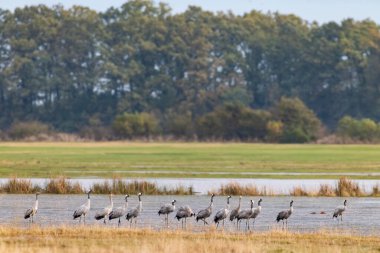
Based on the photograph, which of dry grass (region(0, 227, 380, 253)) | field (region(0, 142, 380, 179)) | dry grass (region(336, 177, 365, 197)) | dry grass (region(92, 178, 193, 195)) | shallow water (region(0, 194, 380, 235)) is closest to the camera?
dry grass (region(0, 227, 380, 253))

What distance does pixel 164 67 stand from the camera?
130m

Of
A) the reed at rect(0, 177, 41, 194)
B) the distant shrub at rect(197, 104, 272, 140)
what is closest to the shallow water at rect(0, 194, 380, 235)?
the reed at rect(0, 177, 41, 194)

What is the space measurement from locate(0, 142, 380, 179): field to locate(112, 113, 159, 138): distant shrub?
2692 cm

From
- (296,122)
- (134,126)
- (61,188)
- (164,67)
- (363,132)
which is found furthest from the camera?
(164,67)

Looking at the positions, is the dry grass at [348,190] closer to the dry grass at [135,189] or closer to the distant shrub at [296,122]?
the dry grass at [135,189]

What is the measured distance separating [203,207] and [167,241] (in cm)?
1200

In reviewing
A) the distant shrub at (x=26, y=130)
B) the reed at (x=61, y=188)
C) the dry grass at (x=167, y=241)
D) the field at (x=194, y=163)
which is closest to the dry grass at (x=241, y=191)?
the reed at (x=61, y=188)

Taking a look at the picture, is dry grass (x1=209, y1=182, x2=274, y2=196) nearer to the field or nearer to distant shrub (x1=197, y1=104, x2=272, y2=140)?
the field

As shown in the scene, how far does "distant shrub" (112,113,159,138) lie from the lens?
112812 millimetres

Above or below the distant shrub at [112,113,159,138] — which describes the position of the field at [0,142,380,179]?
below

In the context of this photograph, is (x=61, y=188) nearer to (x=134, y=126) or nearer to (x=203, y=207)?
(x=203, y=207)

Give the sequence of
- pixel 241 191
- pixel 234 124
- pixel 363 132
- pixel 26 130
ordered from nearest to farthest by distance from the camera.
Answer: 1. pixel 241 191
2. pixel 363 132
3. pixel 234 124
4. pixel 26 130

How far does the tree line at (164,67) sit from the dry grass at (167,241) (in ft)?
305

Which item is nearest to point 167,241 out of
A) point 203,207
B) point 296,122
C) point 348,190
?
point 203,207
